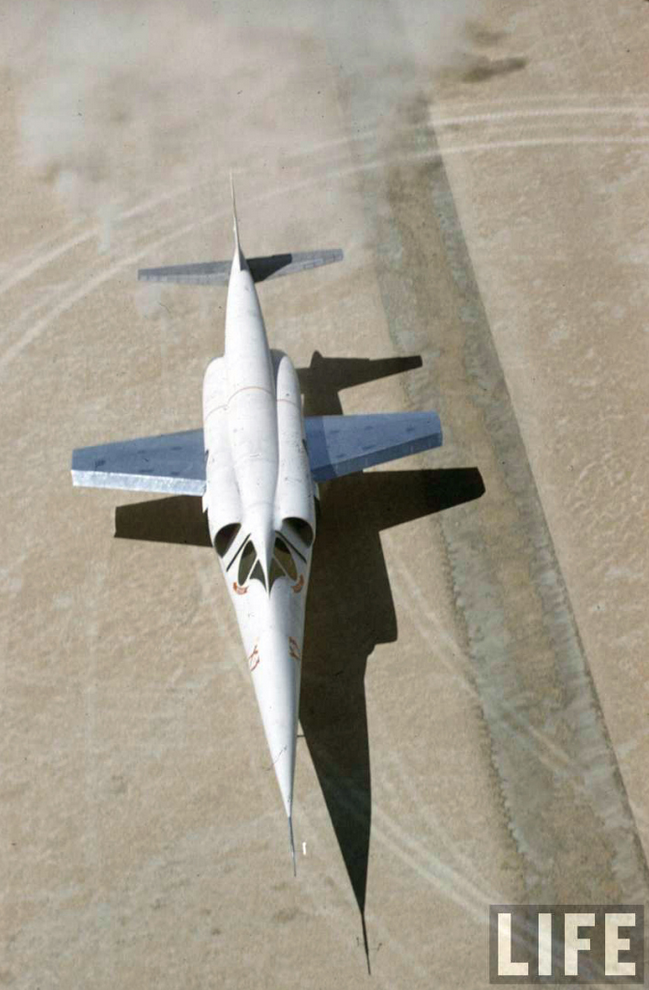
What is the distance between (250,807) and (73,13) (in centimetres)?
3014

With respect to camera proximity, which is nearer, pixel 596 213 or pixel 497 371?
pixel 497 371

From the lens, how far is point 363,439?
24703 millimetres

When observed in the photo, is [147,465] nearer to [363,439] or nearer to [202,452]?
[202,452]

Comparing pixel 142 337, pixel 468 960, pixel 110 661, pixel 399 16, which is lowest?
pixel 468 960

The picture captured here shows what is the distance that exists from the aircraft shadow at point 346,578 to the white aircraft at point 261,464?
1.77 metres

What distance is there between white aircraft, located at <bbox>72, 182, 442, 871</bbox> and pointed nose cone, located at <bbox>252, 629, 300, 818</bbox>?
0.07 feet

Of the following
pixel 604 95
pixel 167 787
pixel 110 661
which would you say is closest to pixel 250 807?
pixel 167 787

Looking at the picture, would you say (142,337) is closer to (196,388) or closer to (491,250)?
(196,388)

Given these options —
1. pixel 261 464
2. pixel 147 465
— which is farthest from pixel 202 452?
pixel 261 464

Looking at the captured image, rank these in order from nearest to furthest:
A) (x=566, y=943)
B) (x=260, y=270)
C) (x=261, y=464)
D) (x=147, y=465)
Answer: (x=566, y=943)
(x=261, y=464)
(x=147, y=465)
(x=260, y=270)

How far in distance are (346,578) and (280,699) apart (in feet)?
16.9

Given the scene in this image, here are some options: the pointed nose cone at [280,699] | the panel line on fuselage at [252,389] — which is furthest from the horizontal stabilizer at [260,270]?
the pointed nose cone at [280,699]

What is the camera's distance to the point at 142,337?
98.1 ft

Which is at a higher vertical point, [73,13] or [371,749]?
[73,13]
